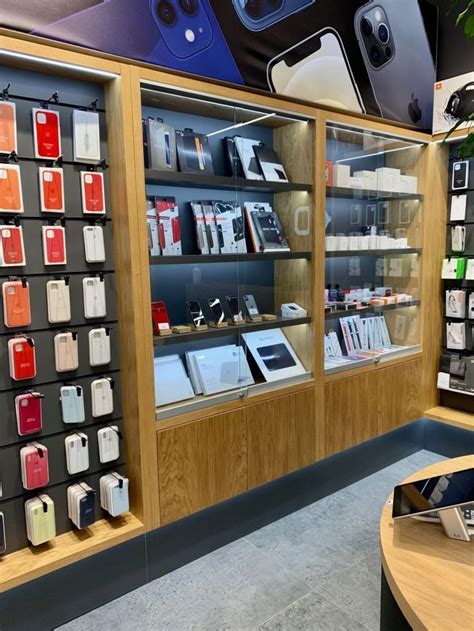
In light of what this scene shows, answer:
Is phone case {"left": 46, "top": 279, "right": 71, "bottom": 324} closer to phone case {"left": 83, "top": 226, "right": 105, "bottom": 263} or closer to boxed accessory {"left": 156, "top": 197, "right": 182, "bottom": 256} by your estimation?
phone case {"left": 83, "top": 226, "right": 105, "bottom": 263}

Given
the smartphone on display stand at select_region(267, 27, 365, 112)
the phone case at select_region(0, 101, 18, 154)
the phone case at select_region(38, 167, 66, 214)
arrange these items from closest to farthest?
the phone case at select_region(0, 101, 18, 154) → the phone case at select_region(38, 167, 66, 214) → the smartphone on display stand at select_region(267, 27, 365, 112)

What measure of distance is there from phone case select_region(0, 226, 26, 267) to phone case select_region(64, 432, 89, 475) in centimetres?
82

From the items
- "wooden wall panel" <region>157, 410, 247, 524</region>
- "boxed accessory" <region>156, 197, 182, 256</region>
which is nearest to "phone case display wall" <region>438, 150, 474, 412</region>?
"wooden wall panel" <region>157, 410, 247, 524</region>

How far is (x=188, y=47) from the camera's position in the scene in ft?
7.45

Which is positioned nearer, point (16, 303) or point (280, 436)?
point (16, 303)

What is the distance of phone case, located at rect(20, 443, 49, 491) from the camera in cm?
208

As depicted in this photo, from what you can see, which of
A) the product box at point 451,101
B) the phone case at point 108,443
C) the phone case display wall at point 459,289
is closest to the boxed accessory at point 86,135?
the phone case at point 108,443

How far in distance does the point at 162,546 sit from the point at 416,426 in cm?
231

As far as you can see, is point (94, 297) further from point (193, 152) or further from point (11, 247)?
point (193, 152)

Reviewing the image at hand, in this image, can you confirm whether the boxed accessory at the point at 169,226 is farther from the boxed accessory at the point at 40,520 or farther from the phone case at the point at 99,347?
the boxed accessory at the point at 40,520

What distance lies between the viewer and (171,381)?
2.53m

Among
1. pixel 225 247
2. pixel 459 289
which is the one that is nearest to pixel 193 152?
pixel 225 247

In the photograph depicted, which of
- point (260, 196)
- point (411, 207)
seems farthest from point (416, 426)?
point (260, 196)

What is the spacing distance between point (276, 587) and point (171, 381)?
1114 millimetres
